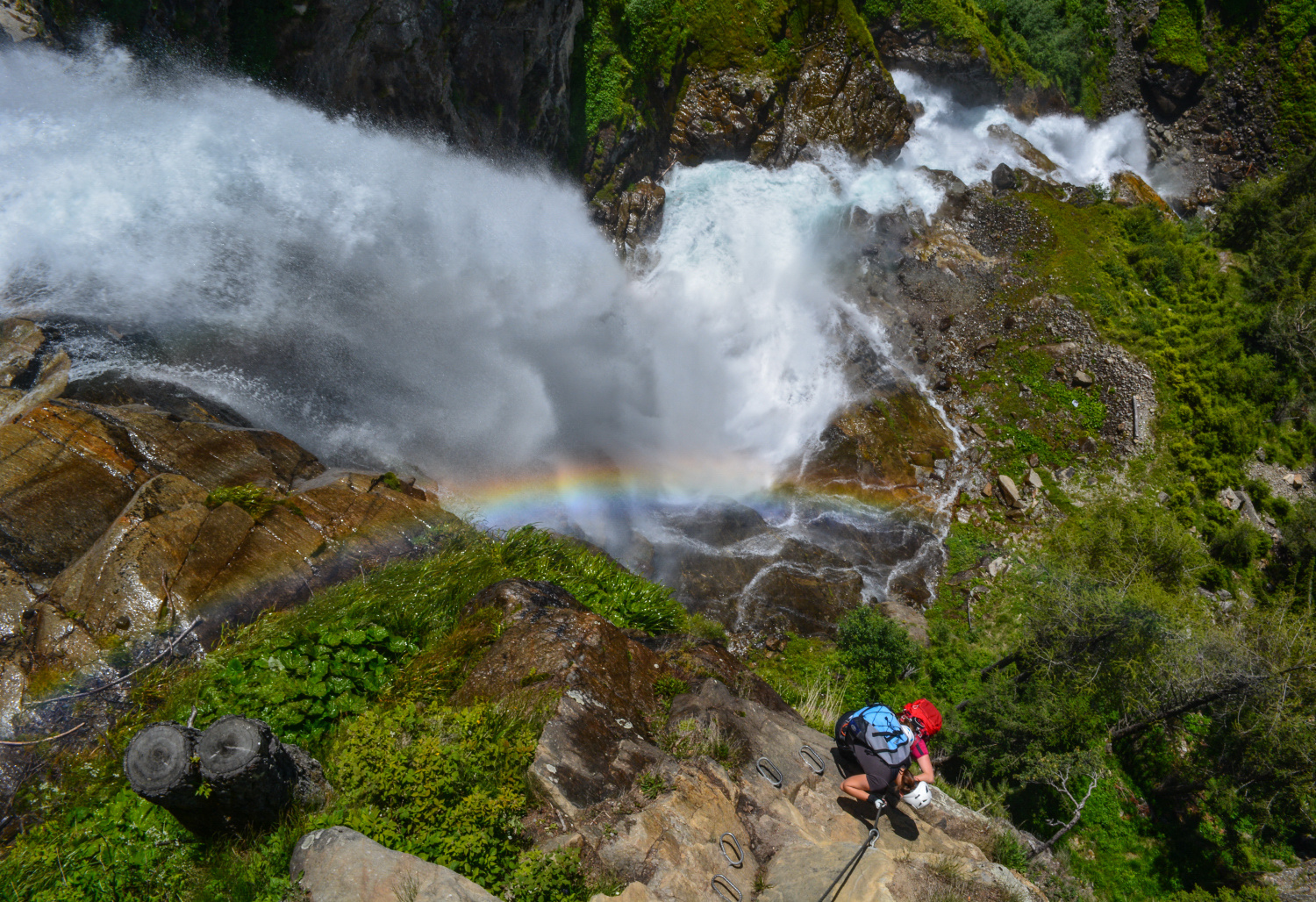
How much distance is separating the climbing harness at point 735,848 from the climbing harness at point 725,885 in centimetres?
21

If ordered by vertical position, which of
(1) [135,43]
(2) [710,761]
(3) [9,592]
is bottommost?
(3) [9,592]

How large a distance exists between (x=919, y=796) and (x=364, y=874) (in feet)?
14.7

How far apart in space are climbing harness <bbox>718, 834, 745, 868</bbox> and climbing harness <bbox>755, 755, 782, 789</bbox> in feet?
2.64

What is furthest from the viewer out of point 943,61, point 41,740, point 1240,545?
point 943,61

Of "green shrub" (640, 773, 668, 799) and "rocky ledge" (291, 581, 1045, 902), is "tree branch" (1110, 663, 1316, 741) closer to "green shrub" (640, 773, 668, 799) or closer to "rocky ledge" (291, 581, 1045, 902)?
"rocky ledge" (291, 581, 1045, 902)

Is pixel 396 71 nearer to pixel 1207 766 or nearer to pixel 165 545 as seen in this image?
pixel 165 545

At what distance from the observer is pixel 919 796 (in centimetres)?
568

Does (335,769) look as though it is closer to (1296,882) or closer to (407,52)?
(1296,882)

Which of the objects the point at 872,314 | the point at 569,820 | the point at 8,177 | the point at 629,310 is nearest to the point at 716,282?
the point at 629,310

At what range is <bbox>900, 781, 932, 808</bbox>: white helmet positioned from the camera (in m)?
5.65

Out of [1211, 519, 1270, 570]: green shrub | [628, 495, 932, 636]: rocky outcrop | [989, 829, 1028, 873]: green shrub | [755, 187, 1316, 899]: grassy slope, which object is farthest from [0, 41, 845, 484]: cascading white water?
[989, 829, 1028, 873]: green shrub

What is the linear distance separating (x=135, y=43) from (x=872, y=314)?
18.8m

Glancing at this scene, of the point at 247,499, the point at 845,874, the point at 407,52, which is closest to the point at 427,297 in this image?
the point at 407,52

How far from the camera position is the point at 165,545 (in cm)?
668
